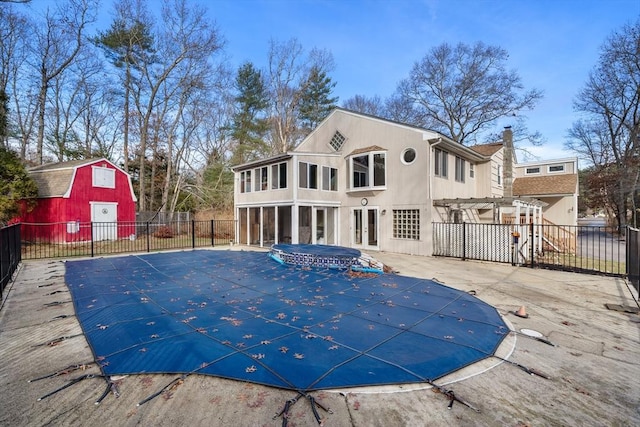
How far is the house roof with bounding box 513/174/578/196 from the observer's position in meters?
17.2

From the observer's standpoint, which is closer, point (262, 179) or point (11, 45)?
point (262, 179)

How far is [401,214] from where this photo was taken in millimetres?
12844

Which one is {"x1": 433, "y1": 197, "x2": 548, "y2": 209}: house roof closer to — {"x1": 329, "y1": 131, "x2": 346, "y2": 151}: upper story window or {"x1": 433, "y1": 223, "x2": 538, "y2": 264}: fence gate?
{"x1": 433, "y1": 223, "x2": 538, "y2": 264}: fence gate

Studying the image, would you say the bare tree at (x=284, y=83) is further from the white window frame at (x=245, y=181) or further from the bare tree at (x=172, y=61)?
the white window frame at (x=245, y=181)

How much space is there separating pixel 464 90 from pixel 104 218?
2724 cm

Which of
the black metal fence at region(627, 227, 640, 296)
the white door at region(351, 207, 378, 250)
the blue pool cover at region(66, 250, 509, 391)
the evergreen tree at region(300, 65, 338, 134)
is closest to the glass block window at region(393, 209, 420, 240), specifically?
the white door at region(351, 207, 378, 250)

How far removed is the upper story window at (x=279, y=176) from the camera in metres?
13.7

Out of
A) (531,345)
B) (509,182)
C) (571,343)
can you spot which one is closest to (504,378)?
(531,345)

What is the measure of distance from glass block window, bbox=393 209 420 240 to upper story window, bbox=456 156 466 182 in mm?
3704

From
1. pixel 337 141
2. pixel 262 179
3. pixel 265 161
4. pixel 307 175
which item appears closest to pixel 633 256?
pixel 307 175

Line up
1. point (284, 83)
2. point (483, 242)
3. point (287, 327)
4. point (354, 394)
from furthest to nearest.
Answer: point (284, 83) → point (483, 242) → point (287, 327) → point (354, 394)

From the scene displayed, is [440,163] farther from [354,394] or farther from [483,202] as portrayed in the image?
[354,394]

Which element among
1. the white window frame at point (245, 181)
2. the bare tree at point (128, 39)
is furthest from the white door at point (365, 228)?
the bare tree at point (128, 39)

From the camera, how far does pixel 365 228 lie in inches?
551
